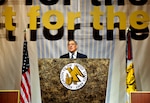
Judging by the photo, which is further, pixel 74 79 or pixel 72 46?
pixel 72 46

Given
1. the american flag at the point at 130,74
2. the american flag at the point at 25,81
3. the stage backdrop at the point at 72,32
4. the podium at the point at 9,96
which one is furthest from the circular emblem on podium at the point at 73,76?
the podium at the point at 9,96

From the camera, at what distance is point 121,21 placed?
16.5 ft

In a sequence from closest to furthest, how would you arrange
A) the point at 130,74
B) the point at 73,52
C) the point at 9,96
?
the point at 9,96, the point at 130,74, the point at 73,52

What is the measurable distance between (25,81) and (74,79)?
2.66 ft

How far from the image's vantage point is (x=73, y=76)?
4.88 m

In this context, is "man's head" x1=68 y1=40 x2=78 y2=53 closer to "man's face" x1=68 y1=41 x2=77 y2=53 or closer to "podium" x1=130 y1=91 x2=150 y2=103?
"man's face" x1=68 y1=41 x2=77 y2=53

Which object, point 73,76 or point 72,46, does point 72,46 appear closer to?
point 72,46

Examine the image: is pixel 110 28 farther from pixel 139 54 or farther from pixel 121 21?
Answer: pixel 139 54

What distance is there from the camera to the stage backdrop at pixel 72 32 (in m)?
4.98

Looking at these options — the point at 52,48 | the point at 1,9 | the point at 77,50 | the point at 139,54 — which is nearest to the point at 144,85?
the point at 139,54

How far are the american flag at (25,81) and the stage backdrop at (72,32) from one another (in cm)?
16

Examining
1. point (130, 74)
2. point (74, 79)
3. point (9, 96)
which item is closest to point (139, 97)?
point (130, 74)

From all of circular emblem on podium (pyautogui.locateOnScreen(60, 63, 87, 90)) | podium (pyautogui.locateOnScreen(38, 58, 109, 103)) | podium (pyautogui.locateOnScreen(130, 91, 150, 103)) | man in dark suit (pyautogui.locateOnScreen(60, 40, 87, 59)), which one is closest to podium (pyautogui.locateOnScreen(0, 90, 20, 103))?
podium (pyautogui.locateOnScreen(38, 58, 109, 103))

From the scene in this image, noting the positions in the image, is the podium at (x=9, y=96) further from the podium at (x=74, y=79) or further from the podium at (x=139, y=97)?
the podium at (x=139, y=97)
